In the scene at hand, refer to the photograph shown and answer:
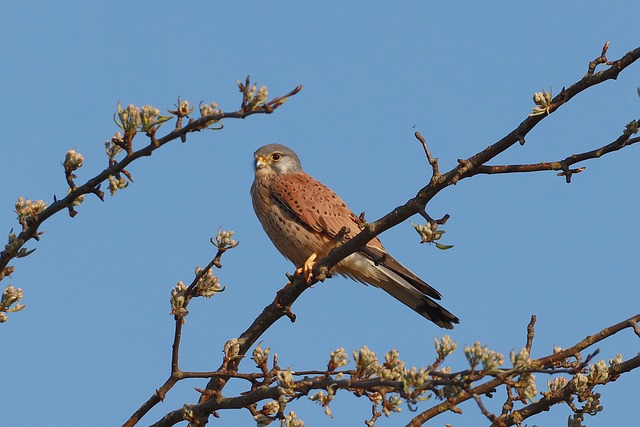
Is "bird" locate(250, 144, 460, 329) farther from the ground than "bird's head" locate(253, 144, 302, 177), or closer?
closer

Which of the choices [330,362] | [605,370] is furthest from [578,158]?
[330,362]

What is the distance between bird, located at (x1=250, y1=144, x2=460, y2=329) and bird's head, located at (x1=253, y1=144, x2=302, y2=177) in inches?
0.4

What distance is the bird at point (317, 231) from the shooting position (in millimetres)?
5875

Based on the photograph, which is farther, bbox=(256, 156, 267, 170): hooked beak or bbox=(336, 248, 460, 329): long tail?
bbox=(256, 156, 267, 170): hooked beak

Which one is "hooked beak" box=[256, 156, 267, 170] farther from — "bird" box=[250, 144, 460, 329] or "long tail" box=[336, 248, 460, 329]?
"long tail" box=[336, 248, 460, 329]

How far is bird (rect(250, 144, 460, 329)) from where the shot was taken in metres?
5.88

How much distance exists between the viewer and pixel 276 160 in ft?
23.8

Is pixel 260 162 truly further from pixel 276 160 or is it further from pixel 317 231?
pixel 317 231

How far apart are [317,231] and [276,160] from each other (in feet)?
3.77

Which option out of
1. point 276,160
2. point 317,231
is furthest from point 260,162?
point 317,231

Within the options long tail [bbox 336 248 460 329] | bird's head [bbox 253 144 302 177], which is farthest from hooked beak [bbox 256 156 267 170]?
long tail [bbox 336 248 460 329]

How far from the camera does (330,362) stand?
3.34 meters

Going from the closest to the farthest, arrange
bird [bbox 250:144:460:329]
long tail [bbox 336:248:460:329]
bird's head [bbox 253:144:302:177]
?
long tail [bbox 336:248:460:329]
bird [bbox 250:144:460:329]
bird's head [bbox 253:144:302:177]

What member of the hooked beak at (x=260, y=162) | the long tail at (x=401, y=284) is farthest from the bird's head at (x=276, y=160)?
the long tail at (x=401, y=284)
